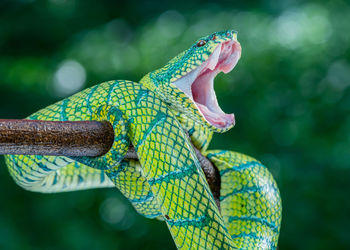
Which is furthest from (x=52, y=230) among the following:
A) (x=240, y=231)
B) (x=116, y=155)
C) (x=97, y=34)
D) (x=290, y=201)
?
(x=116, y=155)

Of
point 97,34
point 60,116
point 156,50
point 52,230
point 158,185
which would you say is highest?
point 97,34

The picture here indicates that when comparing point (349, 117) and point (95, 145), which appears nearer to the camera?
point (95, 145)

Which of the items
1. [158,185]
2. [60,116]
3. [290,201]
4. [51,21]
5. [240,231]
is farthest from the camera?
[51,21]

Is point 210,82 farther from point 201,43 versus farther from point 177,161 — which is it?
point 177,161

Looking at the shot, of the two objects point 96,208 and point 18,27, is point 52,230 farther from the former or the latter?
point 18,27

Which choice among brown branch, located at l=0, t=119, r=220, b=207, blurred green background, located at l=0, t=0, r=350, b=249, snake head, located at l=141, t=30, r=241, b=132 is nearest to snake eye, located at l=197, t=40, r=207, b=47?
snake head, located at l=141, t=30, r=241, b=132

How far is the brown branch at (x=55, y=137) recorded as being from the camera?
0.72 meters

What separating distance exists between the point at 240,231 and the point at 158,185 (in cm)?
36

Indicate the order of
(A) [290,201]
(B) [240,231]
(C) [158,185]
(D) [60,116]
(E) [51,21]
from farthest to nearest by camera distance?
(E) [51,21] < (A) [290,201] < (B) [240,231] < (D) [60,116] < (C) [158,185]

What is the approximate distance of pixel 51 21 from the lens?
3.25 metres

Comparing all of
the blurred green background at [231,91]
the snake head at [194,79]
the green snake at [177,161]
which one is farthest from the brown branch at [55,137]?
the blurred green background at [231,91]

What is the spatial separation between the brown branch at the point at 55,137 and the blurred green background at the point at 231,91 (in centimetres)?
225

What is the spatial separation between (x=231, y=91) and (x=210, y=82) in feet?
7.09

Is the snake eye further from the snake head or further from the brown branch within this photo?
the brown branch
